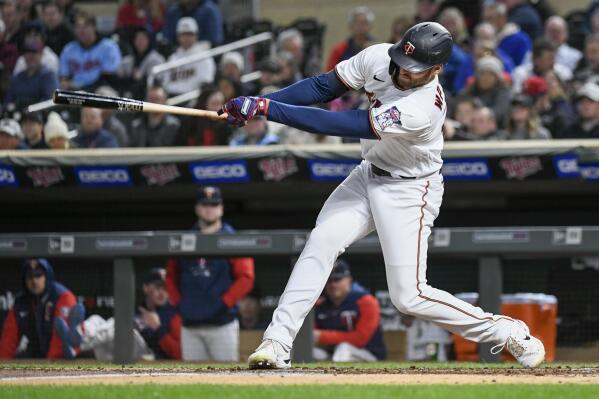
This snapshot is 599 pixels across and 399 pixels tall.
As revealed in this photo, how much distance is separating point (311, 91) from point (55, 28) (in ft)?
26.0

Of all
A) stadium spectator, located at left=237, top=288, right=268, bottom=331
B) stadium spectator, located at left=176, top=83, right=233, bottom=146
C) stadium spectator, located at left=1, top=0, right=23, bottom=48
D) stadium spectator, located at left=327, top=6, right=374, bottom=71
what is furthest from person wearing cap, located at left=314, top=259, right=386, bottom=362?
stadium spectator, located at left=1, top=0, right=23, bottom=48

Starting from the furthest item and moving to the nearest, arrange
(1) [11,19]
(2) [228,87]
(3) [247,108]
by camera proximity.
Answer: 1. (1) [11,19]
2. (2) [228,87]
3. (3) [247,108]

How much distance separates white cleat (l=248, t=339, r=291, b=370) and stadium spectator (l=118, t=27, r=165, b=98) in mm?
6628

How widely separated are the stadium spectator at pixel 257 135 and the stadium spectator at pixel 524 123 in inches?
71.2

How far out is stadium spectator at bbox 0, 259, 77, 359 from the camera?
8109 mm

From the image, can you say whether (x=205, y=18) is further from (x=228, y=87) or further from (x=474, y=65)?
(x=474, y=65)

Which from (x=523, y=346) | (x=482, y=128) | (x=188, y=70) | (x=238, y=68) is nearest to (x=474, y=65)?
(x=482, y=128)

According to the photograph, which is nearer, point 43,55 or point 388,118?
point 388,118

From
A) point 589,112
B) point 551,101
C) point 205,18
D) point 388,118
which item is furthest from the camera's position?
point 205,18

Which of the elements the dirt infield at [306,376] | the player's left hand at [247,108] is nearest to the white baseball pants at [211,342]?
the dirt infield at [306,376]

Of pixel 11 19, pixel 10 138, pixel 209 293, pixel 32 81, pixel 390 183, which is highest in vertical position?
pixel 11 19

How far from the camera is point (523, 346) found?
589cm

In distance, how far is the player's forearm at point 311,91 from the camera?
5.92 m

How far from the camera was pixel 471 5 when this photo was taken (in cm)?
1354
